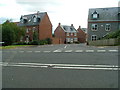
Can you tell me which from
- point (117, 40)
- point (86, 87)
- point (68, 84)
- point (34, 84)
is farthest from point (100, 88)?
point (117, 40)

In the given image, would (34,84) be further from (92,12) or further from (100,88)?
(92,12)

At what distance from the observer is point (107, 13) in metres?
51.6

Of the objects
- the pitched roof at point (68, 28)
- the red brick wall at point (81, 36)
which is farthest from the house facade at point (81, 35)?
the pitched roof at point (68, 28)

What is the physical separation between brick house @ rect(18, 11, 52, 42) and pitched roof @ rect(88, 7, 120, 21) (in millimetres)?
19075

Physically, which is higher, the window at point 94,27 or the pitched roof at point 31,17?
the pitched roof at point 31,17

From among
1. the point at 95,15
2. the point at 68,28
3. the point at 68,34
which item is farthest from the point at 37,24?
the point at 68,28

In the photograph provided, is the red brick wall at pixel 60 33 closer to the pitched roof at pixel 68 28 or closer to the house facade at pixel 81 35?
the pitched roof at pixel 68 28

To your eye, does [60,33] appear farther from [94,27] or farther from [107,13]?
[107,13]

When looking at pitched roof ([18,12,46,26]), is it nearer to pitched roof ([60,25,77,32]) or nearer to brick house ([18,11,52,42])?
brick house ([18,11,52,42])

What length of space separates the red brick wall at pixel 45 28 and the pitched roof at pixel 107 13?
62.3 feet

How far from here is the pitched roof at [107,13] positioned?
50.2 meters

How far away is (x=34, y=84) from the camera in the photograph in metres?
6.32

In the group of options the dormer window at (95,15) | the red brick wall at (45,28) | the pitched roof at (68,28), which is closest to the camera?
the dormer window at (95,15)

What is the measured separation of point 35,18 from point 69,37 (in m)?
27.4
